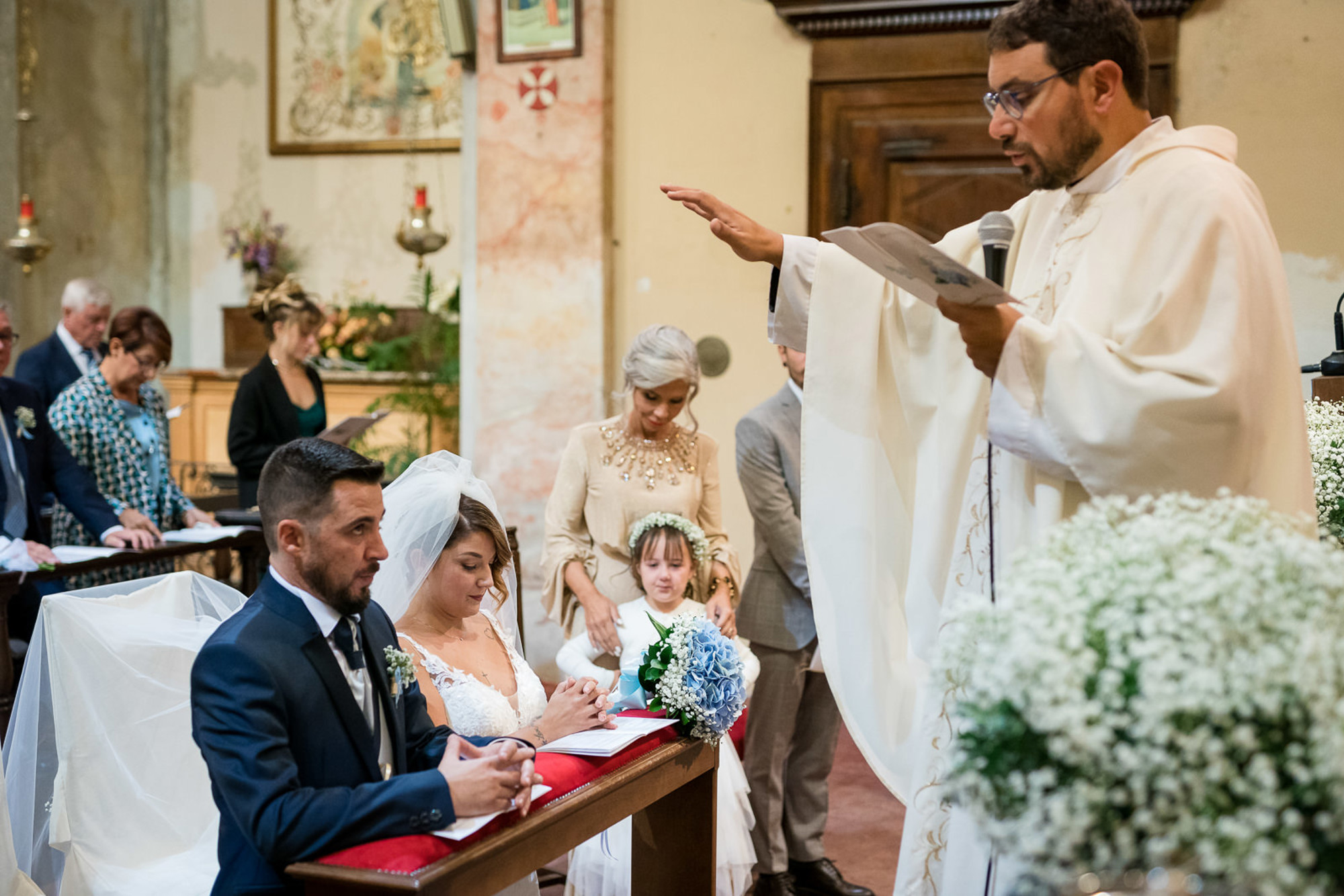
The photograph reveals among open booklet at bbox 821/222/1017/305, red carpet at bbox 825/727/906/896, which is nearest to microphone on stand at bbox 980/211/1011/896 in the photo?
open booklet at bbox 821/222/1017/305

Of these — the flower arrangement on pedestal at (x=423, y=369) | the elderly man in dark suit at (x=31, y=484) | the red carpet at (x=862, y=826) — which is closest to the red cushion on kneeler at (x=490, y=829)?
the red carpet at (x=862, y=826)

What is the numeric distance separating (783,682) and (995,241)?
206 centimetres

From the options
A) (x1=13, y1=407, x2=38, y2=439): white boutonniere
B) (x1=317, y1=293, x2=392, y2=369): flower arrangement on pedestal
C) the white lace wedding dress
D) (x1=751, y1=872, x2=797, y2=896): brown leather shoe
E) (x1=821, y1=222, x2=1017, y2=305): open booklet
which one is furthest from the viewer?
(x1=317, y1=293, x2=392, y2=369): flower arrangement on pedestal

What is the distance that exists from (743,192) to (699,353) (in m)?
0.77

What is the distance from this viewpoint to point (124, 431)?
5184 millimetres

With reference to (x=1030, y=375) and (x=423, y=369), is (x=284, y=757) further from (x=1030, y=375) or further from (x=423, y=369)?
(x=423, y=369)

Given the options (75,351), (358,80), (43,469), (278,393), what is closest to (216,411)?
(358,80)

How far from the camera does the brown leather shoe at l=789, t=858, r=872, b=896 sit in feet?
12.6

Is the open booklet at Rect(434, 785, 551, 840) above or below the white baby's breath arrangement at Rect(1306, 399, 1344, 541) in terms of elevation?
below

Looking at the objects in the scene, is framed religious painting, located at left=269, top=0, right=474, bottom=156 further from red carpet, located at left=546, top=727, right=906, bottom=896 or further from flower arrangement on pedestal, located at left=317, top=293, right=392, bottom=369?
red carpet, located at left=546, top=727, right=906, bottom=896

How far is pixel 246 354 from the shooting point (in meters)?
11.4

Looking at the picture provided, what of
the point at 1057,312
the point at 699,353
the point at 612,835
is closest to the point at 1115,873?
the point at 1057,312

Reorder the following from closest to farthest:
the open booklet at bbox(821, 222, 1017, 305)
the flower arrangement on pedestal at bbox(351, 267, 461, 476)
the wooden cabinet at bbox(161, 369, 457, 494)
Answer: the open booklet at bbox(821, 222, 1017, 305)
the flower arrangement on pedestal at bbox(351, 267, 461, 476)
the wooden cabinet at bbox(161, 369, 457, 494)

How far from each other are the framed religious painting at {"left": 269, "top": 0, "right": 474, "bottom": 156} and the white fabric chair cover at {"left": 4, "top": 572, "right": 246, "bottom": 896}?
944cm
